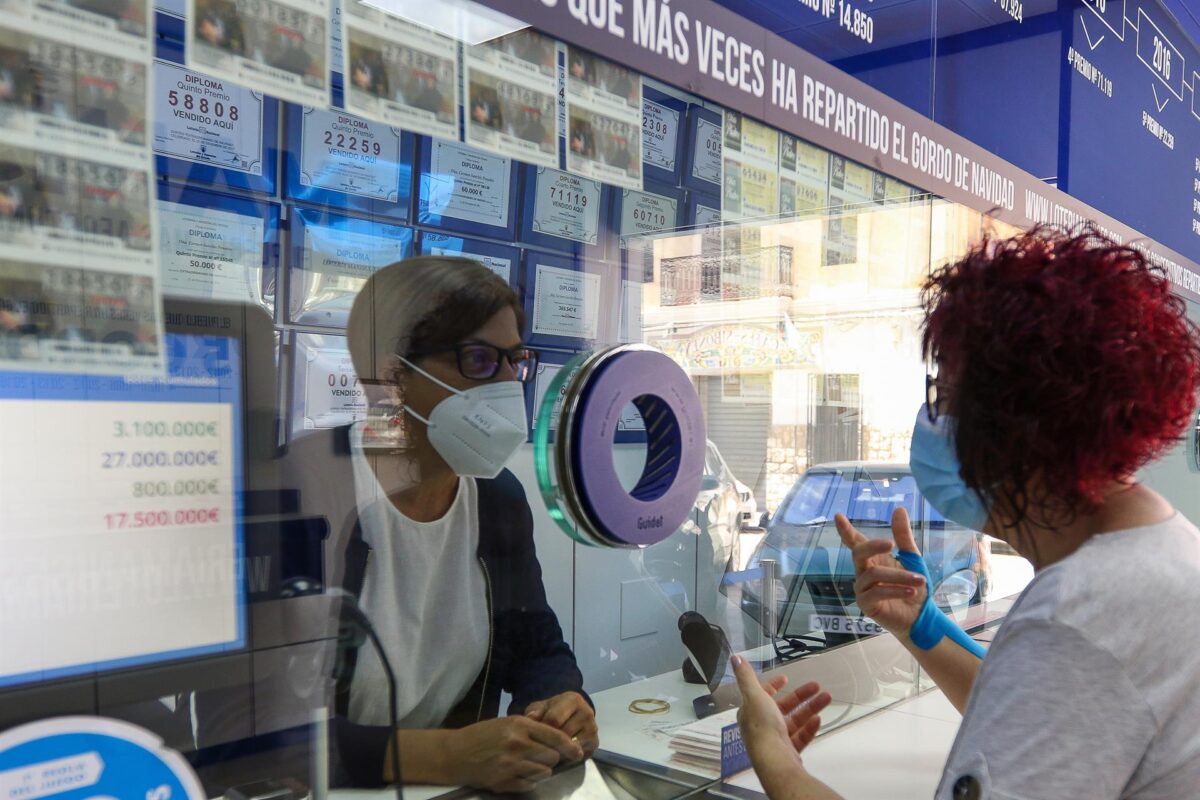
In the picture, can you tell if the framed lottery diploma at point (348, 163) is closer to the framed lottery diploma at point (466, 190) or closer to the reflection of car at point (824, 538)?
the framed lottery diploma at point (466, 190)

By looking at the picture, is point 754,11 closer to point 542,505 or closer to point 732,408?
point 732,408

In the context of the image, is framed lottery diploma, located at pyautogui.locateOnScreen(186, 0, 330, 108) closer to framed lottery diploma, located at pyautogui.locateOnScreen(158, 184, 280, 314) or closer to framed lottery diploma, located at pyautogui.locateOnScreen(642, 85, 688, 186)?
framed lottery diploma, located at pyautogui.locateOnScreen(158, 184, 280, 314)

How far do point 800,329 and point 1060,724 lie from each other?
4.64 ft

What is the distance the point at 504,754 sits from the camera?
1595 mm

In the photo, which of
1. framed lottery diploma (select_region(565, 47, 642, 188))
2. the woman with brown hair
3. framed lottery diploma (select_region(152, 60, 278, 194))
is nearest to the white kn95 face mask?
the woman with brown hair

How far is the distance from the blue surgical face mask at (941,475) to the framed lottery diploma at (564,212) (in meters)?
0.67

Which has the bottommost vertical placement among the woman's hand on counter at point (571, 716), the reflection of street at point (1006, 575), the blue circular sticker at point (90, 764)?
the reflection of street at point (1006, 575)

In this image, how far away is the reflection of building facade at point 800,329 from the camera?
204cm

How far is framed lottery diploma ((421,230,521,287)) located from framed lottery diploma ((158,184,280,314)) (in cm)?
25

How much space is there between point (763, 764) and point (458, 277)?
0.87m

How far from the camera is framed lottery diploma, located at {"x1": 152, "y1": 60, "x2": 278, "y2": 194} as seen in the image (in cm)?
123

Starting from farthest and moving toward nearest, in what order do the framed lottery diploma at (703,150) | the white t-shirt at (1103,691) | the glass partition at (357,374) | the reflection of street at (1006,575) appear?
the reflection of street at (1006,575) < the framed lottery diploma at (703,150) < the glass partition at (357,374) < the white t-shirt at (1103,691)

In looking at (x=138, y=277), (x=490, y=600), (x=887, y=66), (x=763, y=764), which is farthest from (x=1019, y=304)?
(x=887, y=66)

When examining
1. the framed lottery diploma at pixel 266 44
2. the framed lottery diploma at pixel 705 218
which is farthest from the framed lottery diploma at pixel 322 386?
the framed lottery diploma at pixel 705 218
